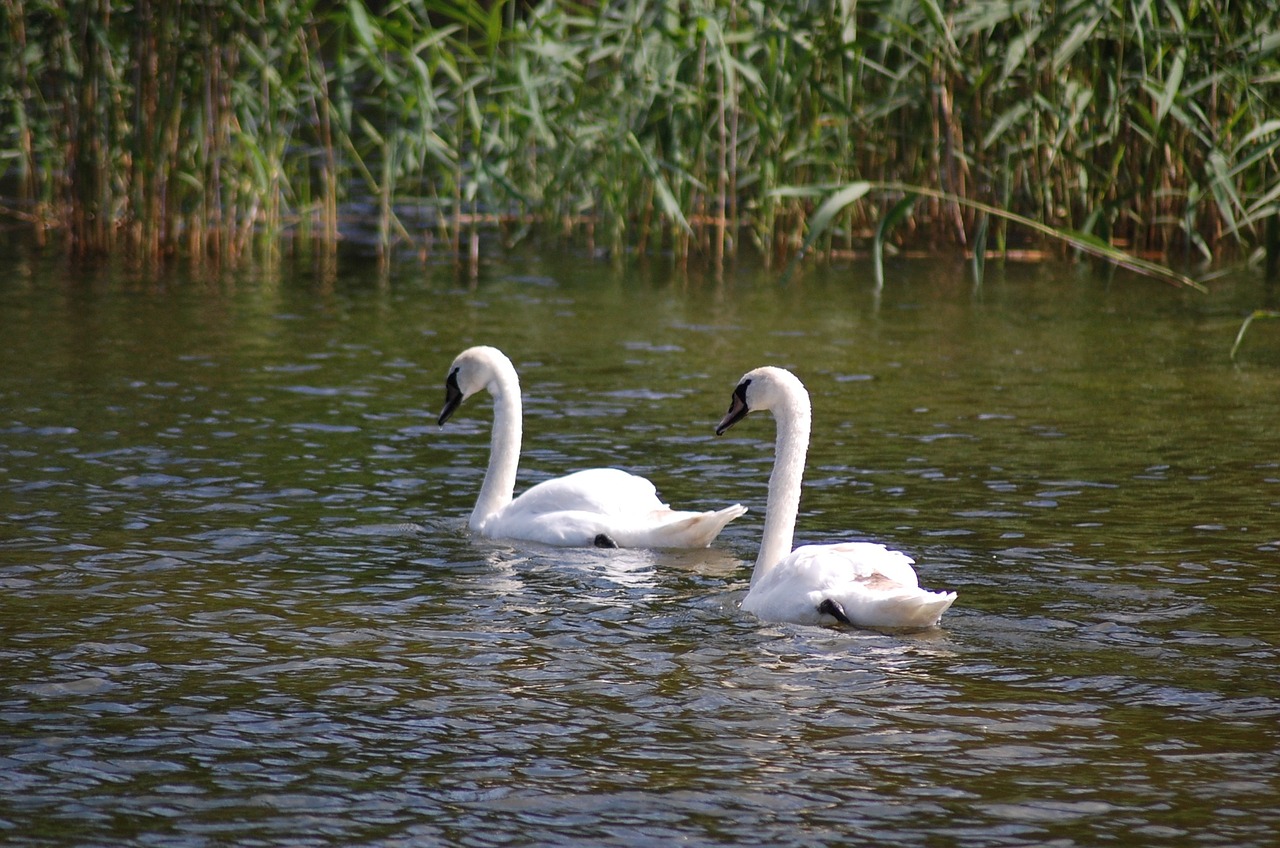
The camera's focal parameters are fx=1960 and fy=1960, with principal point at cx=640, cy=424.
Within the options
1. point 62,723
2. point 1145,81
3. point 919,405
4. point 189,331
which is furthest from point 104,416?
point 1145,81

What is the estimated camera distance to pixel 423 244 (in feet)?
57.0

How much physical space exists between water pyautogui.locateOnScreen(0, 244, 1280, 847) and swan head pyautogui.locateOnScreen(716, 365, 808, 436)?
0.63m

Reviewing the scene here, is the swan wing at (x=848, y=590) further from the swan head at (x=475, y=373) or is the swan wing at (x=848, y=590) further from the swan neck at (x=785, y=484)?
the swan head at (x=475, y=373)

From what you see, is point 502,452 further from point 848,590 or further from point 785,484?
point 848,590

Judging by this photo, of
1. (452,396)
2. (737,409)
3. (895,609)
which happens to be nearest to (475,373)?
(452,396)

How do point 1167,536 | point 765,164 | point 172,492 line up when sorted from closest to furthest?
point 1167,536, point 172,492, point 765,164

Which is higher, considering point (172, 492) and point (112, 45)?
point (112, 45)

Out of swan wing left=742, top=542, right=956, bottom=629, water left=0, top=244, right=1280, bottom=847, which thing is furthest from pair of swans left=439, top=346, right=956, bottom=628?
water left=0, top=244, right=1280, bottom=847

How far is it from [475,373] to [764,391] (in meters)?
1.95

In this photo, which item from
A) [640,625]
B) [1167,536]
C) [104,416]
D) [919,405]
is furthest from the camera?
[919,405]

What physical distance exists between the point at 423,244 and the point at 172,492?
9.34 m

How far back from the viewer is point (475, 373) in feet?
27.7

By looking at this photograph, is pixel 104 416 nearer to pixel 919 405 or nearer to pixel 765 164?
pixel 919 405

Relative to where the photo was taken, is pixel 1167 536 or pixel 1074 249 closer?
pixel 1167 536
